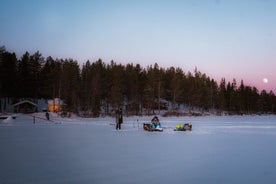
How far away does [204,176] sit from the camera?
25.0 feet

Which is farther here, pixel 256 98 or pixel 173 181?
pixel 256 98

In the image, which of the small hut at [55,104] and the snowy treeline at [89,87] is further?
the snowy treeline at [89,87]

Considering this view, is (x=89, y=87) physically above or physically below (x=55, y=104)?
above

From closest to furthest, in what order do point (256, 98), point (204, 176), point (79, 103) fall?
point (204, 176), point (79, 103), point (256, 98)

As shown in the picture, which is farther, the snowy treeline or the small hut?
the snowy treeline

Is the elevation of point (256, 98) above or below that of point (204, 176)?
above

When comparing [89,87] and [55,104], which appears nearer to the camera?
[55,104]

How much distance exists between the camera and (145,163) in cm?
943

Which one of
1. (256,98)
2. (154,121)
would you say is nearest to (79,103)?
(154,121)

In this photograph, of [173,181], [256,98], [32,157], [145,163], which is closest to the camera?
[173,181]

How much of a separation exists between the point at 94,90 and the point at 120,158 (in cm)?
5889

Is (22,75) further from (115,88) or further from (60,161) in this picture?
(60,161)

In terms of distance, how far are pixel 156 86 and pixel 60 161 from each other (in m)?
71.4

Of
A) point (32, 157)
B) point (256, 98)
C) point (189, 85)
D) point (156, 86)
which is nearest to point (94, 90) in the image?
point (156, 86)
